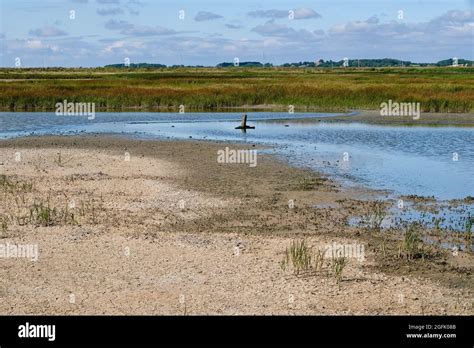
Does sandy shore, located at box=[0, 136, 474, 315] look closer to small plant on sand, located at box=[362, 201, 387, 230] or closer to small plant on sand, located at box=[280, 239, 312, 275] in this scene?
small plant on sand, located at box=[280, 239, 312, 275]

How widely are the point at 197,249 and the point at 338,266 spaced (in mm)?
3099

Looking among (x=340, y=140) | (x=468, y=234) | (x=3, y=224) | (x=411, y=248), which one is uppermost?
(x=340, y=140)

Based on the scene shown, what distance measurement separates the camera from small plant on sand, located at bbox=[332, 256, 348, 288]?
11.5m

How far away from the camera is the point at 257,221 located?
53.0 ft

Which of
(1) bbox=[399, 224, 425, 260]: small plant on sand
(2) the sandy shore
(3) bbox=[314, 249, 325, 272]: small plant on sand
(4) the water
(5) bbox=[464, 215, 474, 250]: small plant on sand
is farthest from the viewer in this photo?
(4) the water

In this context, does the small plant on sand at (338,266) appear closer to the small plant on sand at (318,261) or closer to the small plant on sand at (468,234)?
the small plant on sand at (318,261)

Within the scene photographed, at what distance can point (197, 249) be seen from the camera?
13.5 metres

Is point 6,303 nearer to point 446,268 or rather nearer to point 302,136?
point 446,268

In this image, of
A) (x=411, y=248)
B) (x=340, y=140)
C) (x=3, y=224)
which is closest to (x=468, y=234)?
(x=411, y=248)

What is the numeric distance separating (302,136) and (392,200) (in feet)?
61.8

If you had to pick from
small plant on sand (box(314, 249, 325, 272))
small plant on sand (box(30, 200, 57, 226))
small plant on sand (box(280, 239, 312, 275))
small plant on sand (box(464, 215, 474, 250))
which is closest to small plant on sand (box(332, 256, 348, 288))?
small plant on sand (box(314, 249, 325, 272))

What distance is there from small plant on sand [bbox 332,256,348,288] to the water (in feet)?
26.7

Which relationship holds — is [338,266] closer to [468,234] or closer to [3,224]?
[468,234]

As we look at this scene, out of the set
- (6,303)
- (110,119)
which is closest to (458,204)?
(6,303)
